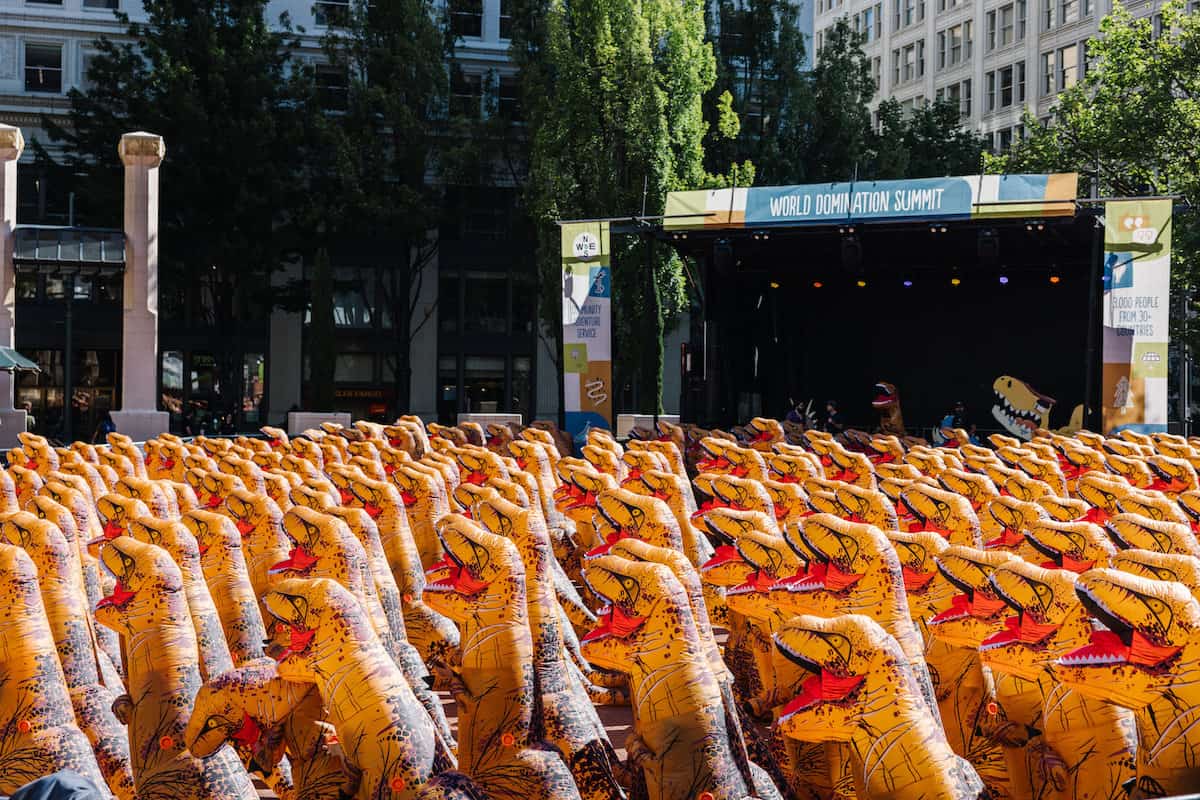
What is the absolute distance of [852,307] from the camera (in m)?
30.2

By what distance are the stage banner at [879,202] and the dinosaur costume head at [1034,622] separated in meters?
15.4

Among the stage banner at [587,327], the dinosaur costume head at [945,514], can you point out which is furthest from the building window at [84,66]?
the dinosaur costume head at [945,514]

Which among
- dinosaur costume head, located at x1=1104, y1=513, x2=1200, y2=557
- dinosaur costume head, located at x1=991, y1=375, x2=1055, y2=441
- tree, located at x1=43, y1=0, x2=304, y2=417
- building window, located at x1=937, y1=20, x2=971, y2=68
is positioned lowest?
dinosaur costume head, located at x1=1104, y1=513, x2=1200, y2=557

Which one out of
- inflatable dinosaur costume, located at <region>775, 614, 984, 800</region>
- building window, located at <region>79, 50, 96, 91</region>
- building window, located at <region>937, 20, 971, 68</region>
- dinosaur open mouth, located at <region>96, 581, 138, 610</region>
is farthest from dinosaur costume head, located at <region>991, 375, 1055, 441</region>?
building window, located at <region>937, 20, 971, 68</region>

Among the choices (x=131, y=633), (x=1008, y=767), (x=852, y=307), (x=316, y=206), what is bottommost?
(x=1008, y=767)

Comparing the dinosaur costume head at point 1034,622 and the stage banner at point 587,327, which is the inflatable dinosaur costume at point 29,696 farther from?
the stage banner at point 587,327

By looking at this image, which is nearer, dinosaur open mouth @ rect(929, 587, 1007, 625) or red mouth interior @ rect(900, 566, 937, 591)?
dinosaur open mouth @ rect(929, 587, 1007, 625)

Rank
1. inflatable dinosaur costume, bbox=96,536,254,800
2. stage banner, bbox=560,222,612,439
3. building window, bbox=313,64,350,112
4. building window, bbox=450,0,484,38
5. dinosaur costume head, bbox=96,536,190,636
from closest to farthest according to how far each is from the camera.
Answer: inflatable dinosaur costume, bbox=96,536,254,800
dinosaur costume head, bbox=96,536,190,636
stage banner, bbox=560,222,612,439
building window, bbox=313,64,350,112
building window, bbox=450,0,484,38

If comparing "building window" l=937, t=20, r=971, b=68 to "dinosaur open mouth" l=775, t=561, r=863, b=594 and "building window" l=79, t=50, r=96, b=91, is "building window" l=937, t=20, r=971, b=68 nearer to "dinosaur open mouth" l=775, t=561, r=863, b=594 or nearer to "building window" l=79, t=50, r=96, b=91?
"building window" l=79, t=50, r=96, b=91

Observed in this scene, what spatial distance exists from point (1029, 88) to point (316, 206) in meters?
35.0

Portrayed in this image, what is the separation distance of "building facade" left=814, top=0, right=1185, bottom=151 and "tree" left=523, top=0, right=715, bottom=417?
71.9 feet

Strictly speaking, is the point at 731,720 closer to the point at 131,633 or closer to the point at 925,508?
the point at 131,633

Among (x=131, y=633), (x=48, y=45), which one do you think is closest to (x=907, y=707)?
(x=131, y=633)

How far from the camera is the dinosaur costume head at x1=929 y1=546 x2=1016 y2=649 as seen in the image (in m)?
6.70
